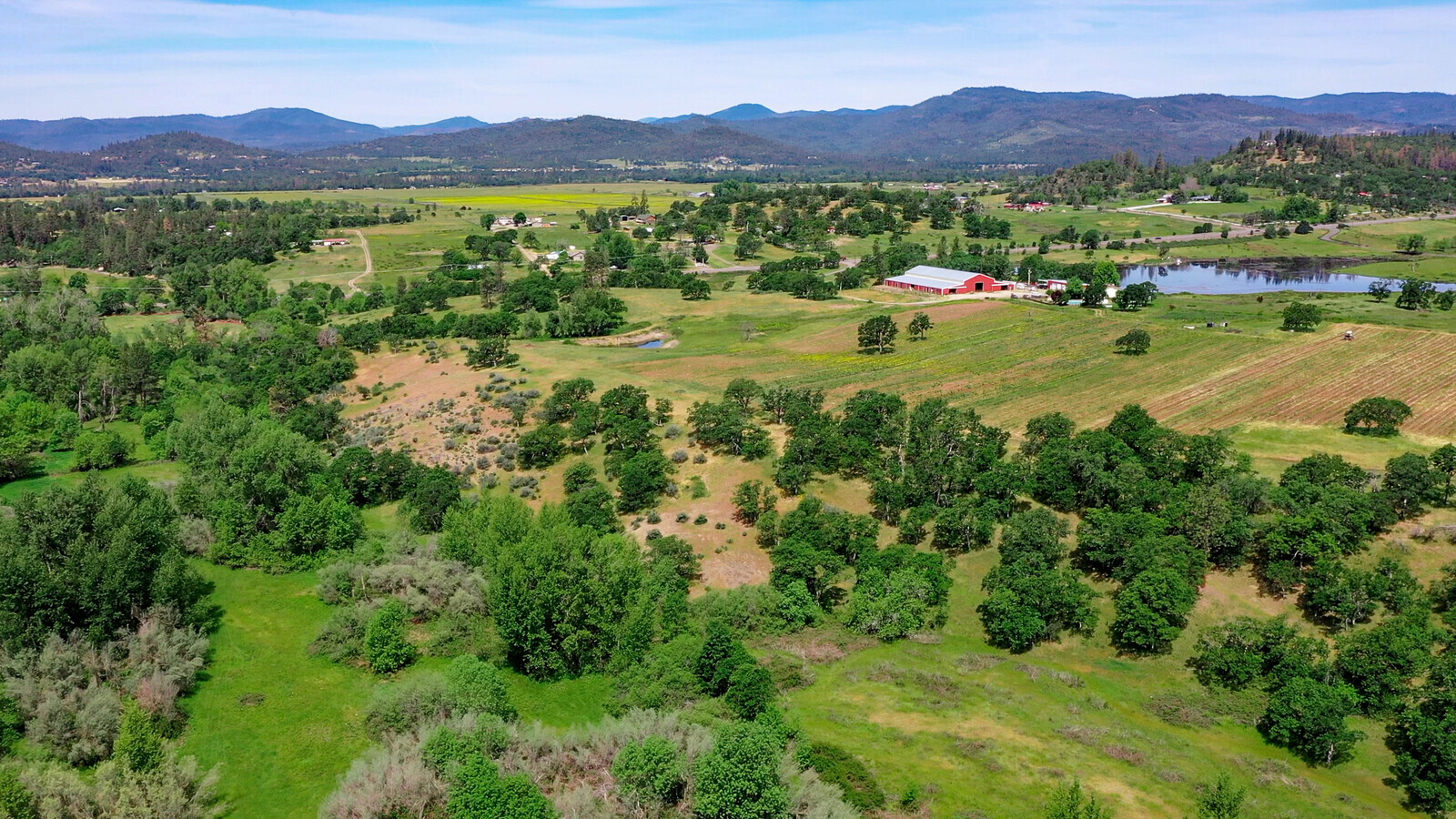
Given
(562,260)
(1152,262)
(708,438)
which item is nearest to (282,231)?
(562,260)

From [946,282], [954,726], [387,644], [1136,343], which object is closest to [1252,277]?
[946,282]

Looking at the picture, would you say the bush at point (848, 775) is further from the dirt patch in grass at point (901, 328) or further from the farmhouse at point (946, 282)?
the farmhouse at point (946, 282)

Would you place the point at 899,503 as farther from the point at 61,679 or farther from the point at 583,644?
the point at 61,679

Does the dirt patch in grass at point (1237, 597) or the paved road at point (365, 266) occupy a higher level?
the paved road at point (365, 266)

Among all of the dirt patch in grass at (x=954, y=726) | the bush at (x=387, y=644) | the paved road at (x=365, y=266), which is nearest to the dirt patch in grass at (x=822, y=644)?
the dirt patch in grass at (x=954, y=726)

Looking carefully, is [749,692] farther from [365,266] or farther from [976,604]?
[365,266]

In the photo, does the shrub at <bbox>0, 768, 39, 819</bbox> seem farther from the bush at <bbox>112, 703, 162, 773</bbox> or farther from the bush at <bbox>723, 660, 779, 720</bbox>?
the bush at <bbox>723, 660, 779, 720</bbox>
